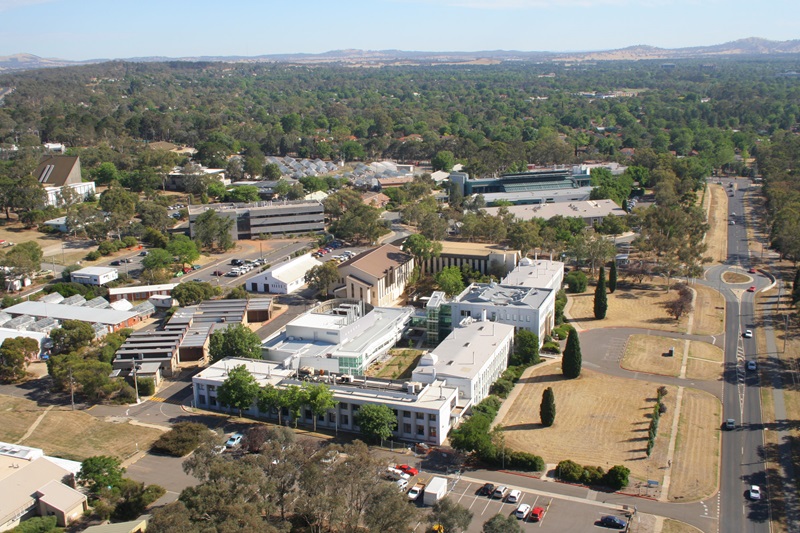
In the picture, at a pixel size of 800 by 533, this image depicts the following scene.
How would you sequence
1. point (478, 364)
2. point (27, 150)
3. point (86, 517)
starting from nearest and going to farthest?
point (86, 517), point (478, 364), point (27, 150)

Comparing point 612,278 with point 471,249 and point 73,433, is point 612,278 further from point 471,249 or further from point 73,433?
point 73,433

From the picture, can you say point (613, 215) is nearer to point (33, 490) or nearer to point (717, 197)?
point (717, 197)

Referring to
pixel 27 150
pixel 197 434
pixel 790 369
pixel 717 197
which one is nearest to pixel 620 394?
pixel 790 369

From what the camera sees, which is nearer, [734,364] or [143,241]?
[734,364]

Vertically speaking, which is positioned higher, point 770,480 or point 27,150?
point 27,150

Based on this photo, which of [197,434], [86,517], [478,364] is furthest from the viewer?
[478,364]

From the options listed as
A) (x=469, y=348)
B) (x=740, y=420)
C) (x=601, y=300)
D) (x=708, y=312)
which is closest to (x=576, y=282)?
(x=601, y=300)

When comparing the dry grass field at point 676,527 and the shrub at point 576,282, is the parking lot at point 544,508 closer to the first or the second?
the dry grass field at point 676,527
